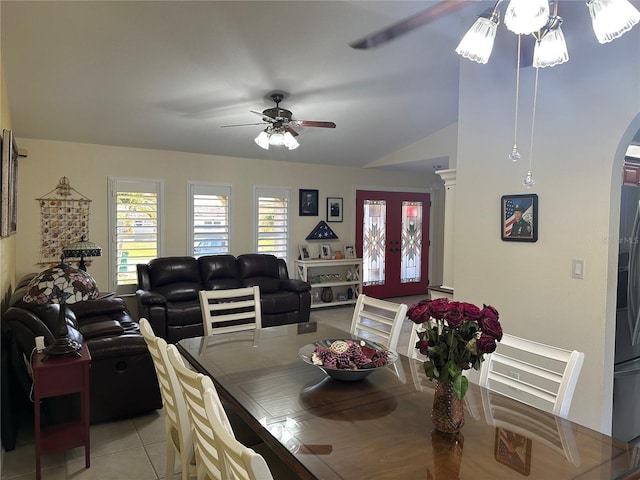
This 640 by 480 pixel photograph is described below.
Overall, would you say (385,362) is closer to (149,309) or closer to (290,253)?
(149,309)

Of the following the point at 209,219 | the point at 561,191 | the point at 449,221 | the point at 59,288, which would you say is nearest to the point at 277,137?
the point at 449,221

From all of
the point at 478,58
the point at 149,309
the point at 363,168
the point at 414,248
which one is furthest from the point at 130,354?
the point at 414,248

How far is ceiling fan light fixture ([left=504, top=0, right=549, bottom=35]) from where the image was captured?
1.43 metres

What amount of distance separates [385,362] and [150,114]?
3835 mm

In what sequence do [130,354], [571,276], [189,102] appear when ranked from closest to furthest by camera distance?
[571,276]
[130,354]
[189,102]

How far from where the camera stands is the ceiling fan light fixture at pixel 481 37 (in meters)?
1.64

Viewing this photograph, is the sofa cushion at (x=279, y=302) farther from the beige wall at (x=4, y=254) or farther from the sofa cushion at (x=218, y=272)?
the beige wall at (x=4, y=254)

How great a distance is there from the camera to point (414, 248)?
8.01m

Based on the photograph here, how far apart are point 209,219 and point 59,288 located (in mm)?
3778

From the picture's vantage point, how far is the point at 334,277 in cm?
705

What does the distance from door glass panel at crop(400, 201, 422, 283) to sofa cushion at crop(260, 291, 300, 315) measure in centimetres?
296

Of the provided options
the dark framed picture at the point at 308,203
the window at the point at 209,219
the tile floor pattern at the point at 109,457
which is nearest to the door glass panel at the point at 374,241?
the dark framed picture at the point at 308,203

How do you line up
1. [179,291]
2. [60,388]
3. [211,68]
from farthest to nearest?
[179,291] → [211,68] → [60,388]

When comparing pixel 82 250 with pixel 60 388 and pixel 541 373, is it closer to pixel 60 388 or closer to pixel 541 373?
pixel 60 388
